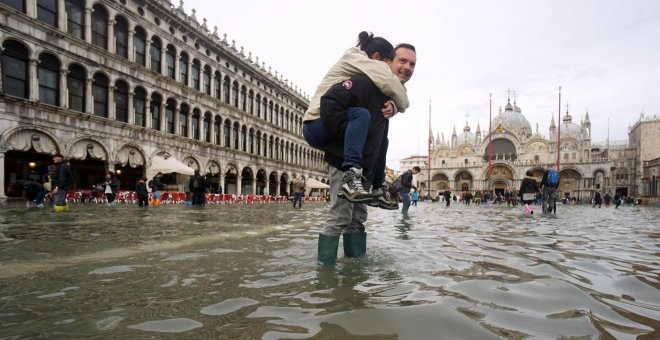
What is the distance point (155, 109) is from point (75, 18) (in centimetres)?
644

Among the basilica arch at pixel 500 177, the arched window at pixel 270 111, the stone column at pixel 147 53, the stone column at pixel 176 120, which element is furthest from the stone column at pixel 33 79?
the basilica arch at pixel 500 177

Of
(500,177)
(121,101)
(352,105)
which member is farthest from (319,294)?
(500,177)

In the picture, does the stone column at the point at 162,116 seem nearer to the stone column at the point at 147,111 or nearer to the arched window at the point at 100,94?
the stone column at the point at 147,111

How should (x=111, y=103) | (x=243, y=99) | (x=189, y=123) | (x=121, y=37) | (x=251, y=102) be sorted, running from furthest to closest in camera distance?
(x=251, y=102), (x=243, y=99), (x=189, y=123), (x=121, y=37), (x=111, y=103)

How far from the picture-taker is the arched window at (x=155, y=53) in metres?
22.8

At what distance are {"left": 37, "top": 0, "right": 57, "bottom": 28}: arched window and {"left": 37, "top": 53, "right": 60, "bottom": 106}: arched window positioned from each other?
5.62ft

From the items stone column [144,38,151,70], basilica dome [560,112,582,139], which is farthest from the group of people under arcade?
basilica dome [560,112,582,139]

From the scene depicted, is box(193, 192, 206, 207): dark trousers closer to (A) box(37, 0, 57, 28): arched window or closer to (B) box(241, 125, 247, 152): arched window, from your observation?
(A) box(37, 0, 57, 28): arched window

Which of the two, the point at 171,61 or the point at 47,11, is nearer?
the point at 47,11

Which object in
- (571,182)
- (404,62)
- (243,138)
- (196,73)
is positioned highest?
(196,73)

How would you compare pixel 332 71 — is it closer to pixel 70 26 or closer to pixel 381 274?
pixel 381 274

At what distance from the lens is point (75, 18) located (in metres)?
17.8

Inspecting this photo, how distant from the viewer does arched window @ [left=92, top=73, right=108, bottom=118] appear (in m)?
18.8

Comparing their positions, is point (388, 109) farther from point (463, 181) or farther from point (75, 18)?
point (463, 181)
